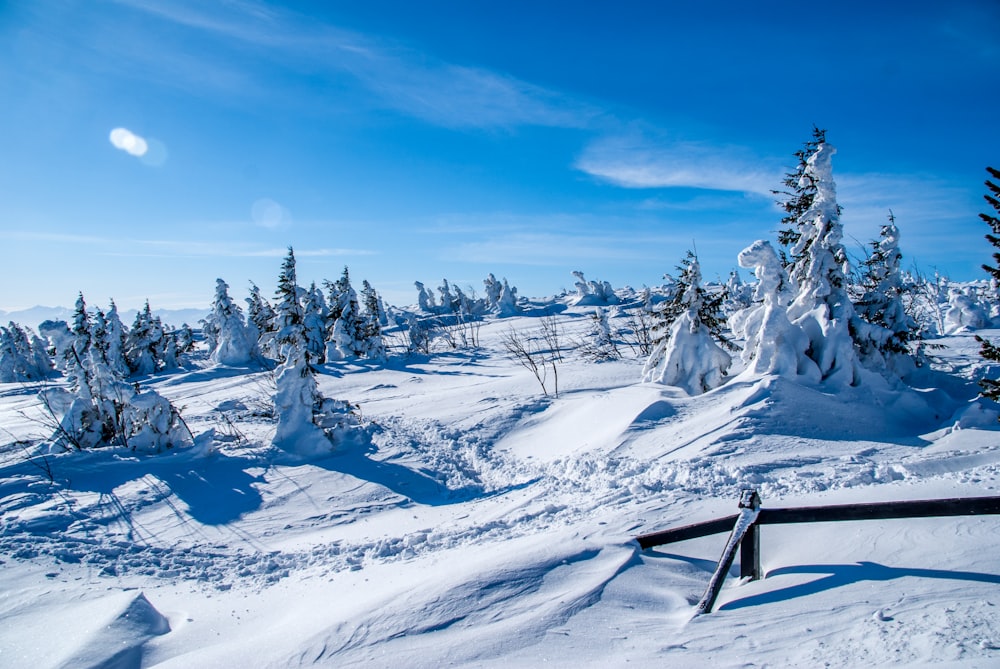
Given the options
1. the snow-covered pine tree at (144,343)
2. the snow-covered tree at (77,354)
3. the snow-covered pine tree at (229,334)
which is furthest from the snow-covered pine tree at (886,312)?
the snow-covered pine tree at (144,343)

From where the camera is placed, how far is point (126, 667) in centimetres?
431

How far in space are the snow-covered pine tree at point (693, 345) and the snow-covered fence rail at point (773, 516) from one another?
30.9 feet

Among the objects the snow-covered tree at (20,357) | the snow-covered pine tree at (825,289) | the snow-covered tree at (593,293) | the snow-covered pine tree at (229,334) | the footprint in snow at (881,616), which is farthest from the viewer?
the snow-covered tree at (593,293)

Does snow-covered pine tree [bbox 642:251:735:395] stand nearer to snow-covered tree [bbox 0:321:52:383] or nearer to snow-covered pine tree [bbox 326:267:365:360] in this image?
snow-covered pine tree [bbox 326:267:365:360]

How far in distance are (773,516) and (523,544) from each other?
291 cm

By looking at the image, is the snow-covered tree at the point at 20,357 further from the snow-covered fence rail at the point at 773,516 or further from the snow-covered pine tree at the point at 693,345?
the snow-covered fence rail at the point at 773,516

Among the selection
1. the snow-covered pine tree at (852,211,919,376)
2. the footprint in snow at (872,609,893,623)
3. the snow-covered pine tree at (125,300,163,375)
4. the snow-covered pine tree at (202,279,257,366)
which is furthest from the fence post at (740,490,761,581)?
the snow-covered pine tree at (125,300,163,375)

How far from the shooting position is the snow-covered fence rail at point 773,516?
3.79m

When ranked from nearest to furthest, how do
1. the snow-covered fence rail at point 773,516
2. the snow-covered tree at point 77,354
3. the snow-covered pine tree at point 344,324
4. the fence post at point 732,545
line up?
the snow-covered fence rail at point 773,516
the fence post at point 732,545
the snow-covered tree at point 77,354
the snow-covered pine tree at point 344,324

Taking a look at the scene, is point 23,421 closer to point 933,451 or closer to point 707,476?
point 707,476

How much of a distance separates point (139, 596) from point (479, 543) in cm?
407

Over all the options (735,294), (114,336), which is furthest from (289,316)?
(735,294)

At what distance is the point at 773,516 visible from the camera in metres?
4.45


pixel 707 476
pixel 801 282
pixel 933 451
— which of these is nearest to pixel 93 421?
pixel 707 476
